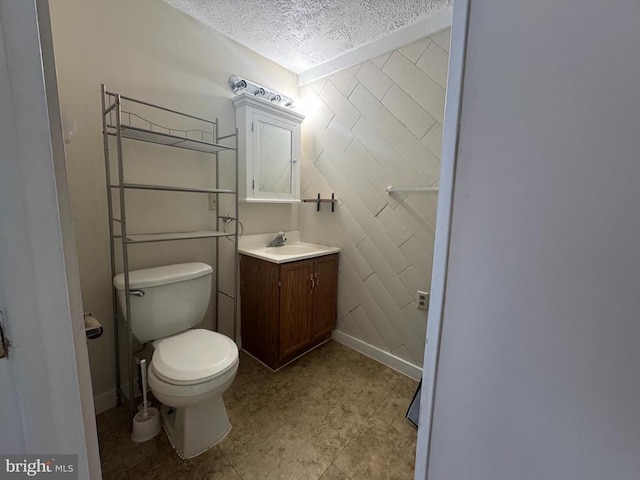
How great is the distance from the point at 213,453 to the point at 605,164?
1.74 metres

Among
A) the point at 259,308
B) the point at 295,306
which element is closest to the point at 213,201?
the point at 259,308

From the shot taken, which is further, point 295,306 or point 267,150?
point 267,150

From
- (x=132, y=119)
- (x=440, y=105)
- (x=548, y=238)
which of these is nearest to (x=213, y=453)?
(x=548, y=238)

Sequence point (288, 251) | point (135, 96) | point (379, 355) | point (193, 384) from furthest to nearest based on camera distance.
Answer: point (288, 251) < point (379, 355) < point (135, 96) < point (193, 384)

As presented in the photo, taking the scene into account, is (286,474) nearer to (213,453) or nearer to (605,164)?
(213,453)

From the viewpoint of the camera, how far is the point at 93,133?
4.41 ft

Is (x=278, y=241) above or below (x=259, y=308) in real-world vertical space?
above

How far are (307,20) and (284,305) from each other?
1918mm

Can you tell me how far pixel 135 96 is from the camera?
1479 millimetres

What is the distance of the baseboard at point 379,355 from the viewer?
6.14 ft

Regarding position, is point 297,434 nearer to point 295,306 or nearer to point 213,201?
point 295,306

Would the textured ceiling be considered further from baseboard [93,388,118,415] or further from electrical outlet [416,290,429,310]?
baseboard [93,388,118,415]

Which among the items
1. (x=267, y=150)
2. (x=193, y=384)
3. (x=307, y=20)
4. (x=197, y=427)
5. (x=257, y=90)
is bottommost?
(x=197, y=427)

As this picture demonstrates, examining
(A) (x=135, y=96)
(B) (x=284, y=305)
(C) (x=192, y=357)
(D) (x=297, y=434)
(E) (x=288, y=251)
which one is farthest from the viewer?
(E) (x=288, y=251)
